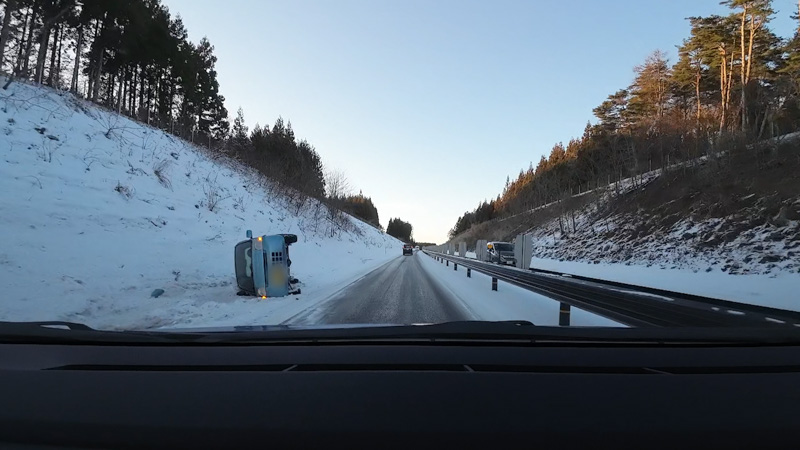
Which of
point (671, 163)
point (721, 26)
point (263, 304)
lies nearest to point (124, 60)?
point (263, 304)

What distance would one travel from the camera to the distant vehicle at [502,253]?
132 ft

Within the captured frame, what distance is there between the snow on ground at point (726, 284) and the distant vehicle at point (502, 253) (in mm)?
13750

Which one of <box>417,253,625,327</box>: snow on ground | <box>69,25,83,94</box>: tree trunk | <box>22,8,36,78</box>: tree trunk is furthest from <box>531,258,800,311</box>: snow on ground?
<box>69,25,83,94</box>: tree trunk

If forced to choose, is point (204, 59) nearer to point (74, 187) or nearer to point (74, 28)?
point (74, 28)

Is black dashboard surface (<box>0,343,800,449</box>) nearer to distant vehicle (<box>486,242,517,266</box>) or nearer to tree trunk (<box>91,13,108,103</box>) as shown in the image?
tree trunk (<box>91,13,108,103</box>)

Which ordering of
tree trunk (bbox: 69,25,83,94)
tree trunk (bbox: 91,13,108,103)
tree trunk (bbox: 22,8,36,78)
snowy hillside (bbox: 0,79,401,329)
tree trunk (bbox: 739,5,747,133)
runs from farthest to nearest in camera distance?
tree trunk (bbox: 739,5,747,133) → tree trunk (bbox: 69,25,83,94) → tree trunk (bbox: 91,13,108,103) → tree trunk (bbox: 22,8,36,78) → snowy hillside (bbox: 0,79,401,329)

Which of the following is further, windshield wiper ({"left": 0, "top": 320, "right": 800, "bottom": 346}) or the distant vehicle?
the distant vehicle

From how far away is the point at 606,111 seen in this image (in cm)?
6806

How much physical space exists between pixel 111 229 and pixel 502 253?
1338 inches

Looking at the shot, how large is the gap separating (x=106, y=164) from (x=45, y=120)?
294cm

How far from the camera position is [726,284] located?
18328 mm

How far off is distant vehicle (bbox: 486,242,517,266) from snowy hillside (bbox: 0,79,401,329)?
2047 cm

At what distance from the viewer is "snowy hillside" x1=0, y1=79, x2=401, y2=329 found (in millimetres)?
8922

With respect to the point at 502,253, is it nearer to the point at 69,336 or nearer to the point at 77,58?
the point at 77,58
